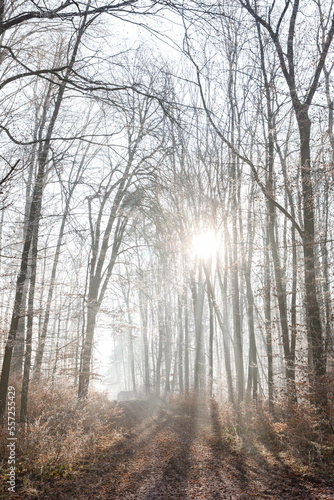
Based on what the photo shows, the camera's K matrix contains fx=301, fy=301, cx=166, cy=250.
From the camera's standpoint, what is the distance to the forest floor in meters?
4.67

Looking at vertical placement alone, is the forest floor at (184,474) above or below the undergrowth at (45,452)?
below

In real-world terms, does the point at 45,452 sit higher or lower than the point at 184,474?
higher

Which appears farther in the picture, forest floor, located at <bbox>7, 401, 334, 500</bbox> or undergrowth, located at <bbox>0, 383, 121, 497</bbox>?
undergrowth, located at <bbox>0, 383, 121, 497</bbox>

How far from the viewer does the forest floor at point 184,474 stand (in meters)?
4.67

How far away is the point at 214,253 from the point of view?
44.5ft

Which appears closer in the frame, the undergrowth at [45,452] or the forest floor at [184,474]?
the forest floor at [184,474]

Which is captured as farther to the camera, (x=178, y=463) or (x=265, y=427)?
(x=265, y=427)

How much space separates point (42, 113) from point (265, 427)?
9.81 metres

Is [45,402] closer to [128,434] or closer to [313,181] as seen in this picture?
[128,434]

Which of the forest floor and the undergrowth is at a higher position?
the undergrowth

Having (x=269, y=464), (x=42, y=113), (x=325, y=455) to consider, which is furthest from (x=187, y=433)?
(x=42, y=113)

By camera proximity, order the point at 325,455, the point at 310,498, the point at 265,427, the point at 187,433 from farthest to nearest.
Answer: the point at 187,433 < the point at 265,427 < the point at 325,455 < the point at 310,498

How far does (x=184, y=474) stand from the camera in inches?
227

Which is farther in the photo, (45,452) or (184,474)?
(184,474)
